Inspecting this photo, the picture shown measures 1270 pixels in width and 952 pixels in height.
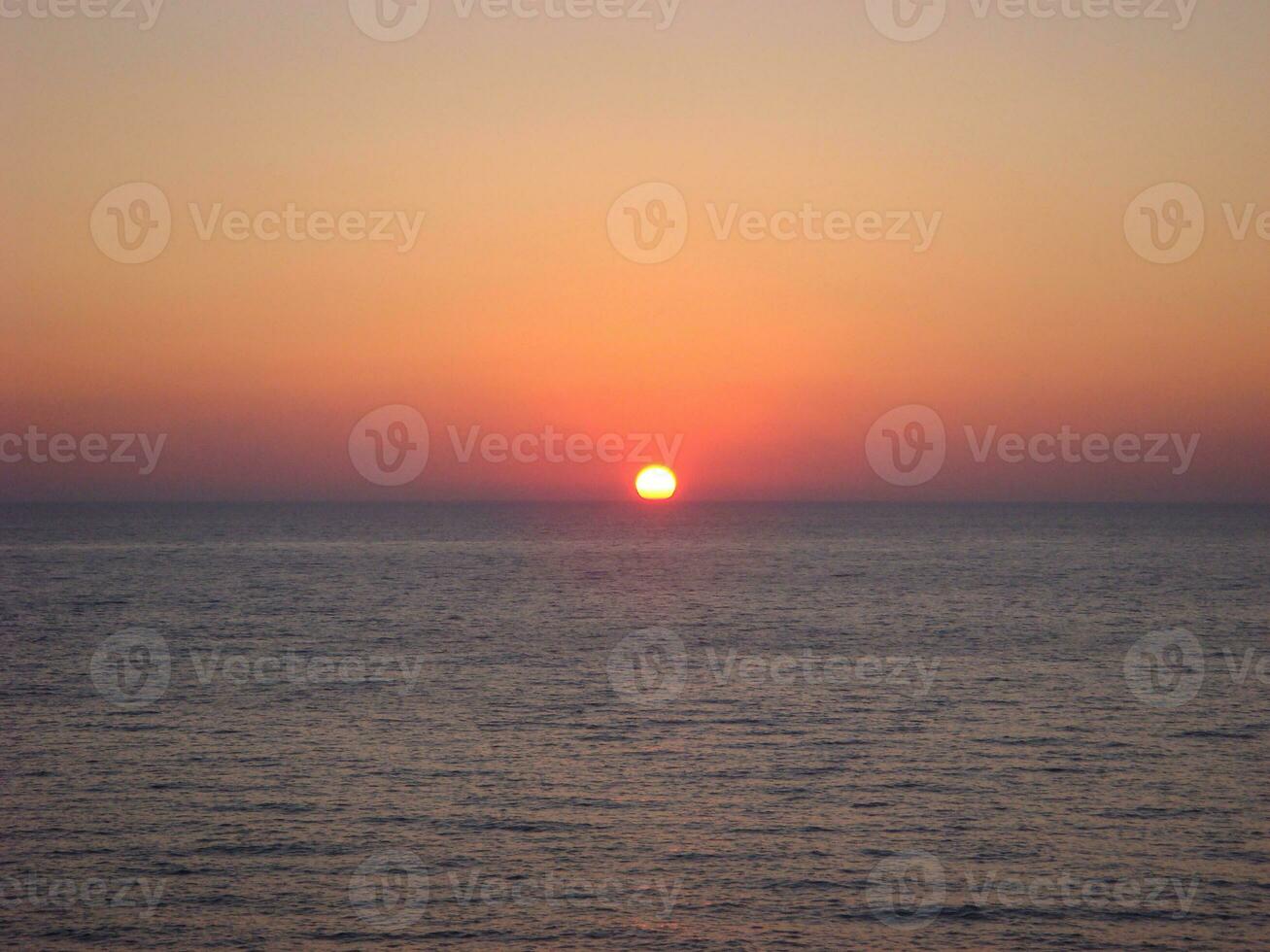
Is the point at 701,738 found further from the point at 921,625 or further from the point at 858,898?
the point at 921,625

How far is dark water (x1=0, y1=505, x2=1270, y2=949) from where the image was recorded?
26.7 metres

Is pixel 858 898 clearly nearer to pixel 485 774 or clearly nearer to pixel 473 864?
pixel 473 864

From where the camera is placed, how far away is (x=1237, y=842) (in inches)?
1236

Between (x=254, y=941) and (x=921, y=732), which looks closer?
(x=254, y=941)

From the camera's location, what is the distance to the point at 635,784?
123ft

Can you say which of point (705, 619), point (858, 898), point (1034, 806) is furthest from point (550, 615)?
point (858, 898)

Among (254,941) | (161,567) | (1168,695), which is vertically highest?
(161,567)

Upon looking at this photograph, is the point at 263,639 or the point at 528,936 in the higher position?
the point at 263,639

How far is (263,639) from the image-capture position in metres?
75.6

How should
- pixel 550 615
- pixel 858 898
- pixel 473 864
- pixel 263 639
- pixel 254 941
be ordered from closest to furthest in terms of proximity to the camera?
1. pixel 254 941
2. pixel 858 898
3. pixel 473 864
4. pixel 263 639
5. pixel 550 615

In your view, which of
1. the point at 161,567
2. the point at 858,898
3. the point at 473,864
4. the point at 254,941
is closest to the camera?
the point at 254,941

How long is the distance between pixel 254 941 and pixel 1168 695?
42.5 m

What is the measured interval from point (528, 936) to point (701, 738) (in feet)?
63.3

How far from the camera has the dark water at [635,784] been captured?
26688 mm
